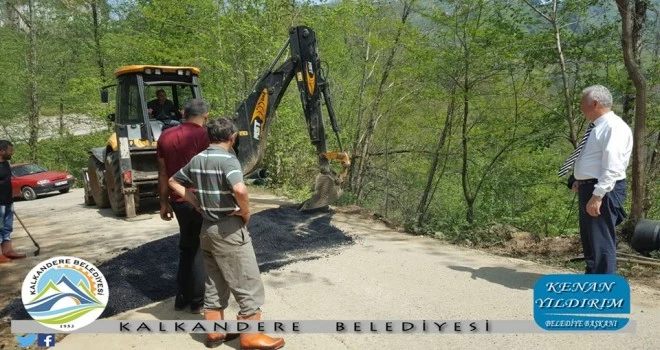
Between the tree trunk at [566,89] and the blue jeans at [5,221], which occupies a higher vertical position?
the tree trunk at [566,89]

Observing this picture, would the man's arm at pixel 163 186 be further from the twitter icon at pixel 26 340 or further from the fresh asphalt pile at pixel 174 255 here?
the twitter icon at pixel 26 340

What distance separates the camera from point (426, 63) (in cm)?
1249

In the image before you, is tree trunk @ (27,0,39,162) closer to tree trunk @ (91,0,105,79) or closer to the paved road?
tree trunk @ (91,0,105,79)

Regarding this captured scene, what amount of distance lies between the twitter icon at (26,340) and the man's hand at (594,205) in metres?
4.71

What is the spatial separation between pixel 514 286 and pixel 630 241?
223 centimetres

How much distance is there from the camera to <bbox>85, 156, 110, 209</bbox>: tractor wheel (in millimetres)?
11508

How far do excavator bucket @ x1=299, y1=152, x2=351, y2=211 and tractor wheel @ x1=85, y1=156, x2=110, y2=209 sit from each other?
5.41 meters

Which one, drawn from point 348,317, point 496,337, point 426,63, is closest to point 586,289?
point 496,337

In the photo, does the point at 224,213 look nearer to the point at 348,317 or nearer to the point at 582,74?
the point at 348,317

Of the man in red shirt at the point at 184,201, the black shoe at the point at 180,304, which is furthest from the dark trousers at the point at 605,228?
the black shoe at the point at 180,304

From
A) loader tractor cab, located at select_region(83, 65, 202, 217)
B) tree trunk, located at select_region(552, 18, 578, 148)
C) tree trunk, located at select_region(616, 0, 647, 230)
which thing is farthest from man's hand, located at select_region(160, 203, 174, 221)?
tree trunk, located at select_region(552, 18, 578, 148)

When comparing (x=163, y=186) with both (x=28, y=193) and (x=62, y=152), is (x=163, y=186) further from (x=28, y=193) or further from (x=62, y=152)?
(x=62, y=152)

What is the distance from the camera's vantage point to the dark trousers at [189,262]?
14.8 ft

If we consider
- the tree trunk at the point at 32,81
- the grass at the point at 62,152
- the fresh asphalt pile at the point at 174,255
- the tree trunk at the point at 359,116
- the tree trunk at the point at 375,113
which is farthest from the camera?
the grass at the point at 62,152
